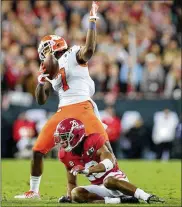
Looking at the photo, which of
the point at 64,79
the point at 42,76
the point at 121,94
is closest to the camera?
the point at 42,76

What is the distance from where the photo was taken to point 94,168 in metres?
8.81

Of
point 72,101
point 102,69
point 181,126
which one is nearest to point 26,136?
point 102,69

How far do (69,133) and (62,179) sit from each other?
5128 millimetres

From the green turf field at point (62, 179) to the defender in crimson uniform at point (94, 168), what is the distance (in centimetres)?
25

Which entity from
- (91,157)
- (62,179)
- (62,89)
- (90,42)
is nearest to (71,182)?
(91,157)

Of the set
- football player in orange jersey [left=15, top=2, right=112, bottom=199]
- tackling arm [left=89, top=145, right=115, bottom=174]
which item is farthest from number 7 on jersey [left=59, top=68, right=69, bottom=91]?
tackling arm [left=89, top=145, right=115, bottom=174]

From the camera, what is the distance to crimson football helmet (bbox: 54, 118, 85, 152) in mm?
9055

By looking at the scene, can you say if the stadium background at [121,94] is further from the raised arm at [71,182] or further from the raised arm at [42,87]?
the raised arm at [71,182]

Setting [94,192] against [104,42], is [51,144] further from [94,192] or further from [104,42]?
[104,42]

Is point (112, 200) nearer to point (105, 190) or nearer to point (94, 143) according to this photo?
point (105, 190)

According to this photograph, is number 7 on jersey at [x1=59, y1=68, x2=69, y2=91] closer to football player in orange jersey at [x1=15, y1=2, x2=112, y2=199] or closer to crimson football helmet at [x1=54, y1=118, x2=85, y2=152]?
football player in orange jersey at [x1=15, y1=2, x2=112, y2=199]

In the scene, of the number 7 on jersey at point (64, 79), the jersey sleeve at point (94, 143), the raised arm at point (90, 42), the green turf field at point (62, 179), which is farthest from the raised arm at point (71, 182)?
the raised arm at point (90, 42)

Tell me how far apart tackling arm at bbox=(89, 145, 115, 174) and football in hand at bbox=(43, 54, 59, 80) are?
119 centimetres

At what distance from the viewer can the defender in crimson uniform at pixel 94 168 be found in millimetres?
8859
